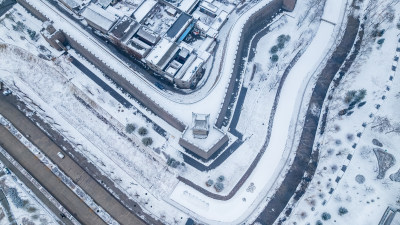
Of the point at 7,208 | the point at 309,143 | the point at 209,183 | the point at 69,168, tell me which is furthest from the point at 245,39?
the point at 7,208

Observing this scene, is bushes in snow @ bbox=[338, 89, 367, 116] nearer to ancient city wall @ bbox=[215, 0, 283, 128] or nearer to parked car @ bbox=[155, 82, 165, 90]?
ancient city wall @ bbox=[215, 0, 283, 128]

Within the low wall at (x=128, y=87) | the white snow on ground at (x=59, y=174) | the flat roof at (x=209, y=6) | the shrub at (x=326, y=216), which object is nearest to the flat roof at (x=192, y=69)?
the low wall at (x=128, y=87)

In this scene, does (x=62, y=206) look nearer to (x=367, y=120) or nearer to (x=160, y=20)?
(x=160, y=20)

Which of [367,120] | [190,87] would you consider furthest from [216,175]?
[367,120]

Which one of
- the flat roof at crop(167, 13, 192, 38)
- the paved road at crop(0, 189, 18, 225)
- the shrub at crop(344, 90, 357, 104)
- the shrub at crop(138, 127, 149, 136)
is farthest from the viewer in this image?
the flat roof at crop(167, 13, 192, 38)

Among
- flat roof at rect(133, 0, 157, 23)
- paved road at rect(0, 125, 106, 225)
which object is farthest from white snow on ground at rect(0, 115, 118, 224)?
flat roof at rect(133, 0, 157, 23)

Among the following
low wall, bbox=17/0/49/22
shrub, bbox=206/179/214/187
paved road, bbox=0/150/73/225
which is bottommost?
paved road, bbox=0/150/73/225

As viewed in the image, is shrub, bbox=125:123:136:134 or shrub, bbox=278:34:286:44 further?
shrub, bbox=278:34:286:44

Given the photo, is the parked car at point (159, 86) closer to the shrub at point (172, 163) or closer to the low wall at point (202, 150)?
the low wall at point (202, 150)
